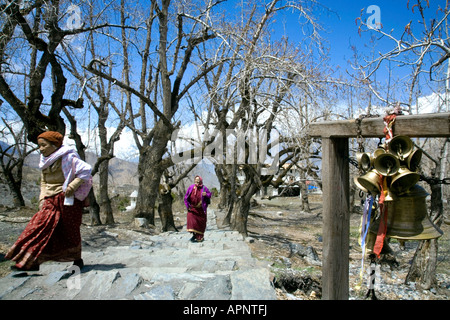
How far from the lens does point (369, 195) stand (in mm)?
2295

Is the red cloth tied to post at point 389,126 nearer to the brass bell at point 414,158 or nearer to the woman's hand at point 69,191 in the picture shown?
the brass bell at point 414,158

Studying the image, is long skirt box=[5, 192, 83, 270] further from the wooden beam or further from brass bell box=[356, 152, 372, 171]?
brass bell box=[356, 152, 372, 171]

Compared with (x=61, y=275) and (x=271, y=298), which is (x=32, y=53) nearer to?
(x=61, y=275)

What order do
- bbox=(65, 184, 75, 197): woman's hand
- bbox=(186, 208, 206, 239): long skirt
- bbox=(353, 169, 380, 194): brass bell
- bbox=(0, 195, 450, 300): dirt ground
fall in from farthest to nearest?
bbox=(186, 208, 206, 239): long skirt, bbox=(0, 195, 450, 300): dirt ground, bbox=(65, 184, 75, 197): woman's hand, bbox=(353, 169, 380, 194): brass bell

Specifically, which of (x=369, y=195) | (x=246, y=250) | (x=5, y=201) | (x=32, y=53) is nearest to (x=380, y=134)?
(x=369, y=195)

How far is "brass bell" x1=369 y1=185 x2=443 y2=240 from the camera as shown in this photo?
216 centimetres

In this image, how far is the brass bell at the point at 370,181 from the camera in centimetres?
208

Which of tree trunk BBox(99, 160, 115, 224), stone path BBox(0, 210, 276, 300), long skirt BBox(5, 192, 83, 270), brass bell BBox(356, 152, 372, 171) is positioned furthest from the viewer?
tree trunk BBox(99, 160, 115, 224)

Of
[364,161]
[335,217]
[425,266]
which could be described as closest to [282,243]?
[425,266]

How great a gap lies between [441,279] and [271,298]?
6929 millimetres

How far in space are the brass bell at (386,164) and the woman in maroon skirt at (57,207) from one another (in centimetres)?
365

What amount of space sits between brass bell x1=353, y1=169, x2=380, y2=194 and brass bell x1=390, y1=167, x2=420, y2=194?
9 centimetres

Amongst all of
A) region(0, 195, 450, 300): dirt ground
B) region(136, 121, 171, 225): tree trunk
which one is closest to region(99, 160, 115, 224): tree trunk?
region(0, 195, 450, 300): dirt ground

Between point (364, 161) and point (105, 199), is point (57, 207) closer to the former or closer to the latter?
point (364, 161)
